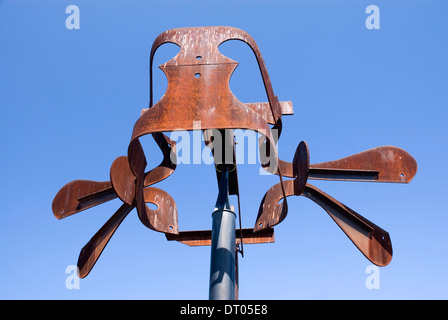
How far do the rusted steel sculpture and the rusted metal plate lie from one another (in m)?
0.02

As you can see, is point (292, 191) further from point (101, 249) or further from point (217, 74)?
point (101, 249)

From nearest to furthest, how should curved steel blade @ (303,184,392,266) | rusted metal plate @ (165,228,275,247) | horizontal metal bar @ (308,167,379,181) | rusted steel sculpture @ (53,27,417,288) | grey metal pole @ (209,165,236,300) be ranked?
Answer: rusted steel sculpture @ (53,27,417,288) < grey metal pole @ (209,165,236,300) < curved steel blade @ (303,184,392,266) < horizontal metal bar @ (308,167,379,181) < rusted metal plate @ (165,228,275,247)

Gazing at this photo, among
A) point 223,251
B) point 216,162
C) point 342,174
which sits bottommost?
point 223,251

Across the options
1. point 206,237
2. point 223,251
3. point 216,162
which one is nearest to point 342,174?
point 216,162

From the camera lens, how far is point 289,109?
265 inches

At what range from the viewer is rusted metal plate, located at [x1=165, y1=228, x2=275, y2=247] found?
6927 mm

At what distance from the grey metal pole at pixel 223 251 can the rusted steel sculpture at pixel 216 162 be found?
636 mm

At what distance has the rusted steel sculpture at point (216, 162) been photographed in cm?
478

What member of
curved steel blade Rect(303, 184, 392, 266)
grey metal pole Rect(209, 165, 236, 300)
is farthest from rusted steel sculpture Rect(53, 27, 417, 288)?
grey metal pole Rect(209, 165, 236, 300)

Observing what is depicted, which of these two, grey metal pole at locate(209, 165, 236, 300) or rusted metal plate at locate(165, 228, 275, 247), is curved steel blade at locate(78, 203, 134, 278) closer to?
rusted metal plate at locate(165, 228, 275, 247)

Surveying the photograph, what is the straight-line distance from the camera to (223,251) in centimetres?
517

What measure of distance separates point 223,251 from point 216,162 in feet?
4.68

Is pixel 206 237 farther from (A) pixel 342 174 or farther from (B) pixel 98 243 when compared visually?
(A) pixel 342 174

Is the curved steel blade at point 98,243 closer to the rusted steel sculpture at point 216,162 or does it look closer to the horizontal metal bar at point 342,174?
the rusted steel sculpture at point 216,162
